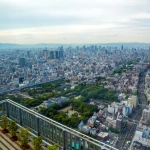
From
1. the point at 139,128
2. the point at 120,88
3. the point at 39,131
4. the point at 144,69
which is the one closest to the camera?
the point at 39,131

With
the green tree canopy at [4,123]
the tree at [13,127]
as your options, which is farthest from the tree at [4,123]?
the tree at [13,127]

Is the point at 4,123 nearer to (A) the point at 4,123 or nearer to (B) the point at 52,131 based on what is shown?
(A) the point at 4,123

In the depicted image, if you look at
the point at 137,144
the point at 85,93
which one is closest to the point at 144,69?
the point at 85,93

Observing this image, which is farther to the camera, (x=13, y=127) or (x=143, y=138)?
(x=143, y=138)

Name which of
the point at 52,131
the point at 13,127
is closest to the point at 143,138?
the point at 52,131

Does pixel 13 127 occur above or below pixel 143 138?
above

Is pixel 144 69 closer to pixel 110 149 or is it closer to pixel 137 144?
pixel 137 144

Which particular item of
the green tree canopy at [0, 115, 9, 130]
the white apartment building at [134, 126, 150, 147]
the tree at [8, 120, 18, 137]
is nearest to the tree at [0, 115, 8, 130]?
the green tree canopy at [0, 115, 9, 130]

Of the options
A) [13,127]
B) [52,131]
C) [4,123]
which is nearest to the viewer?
[52,131]
